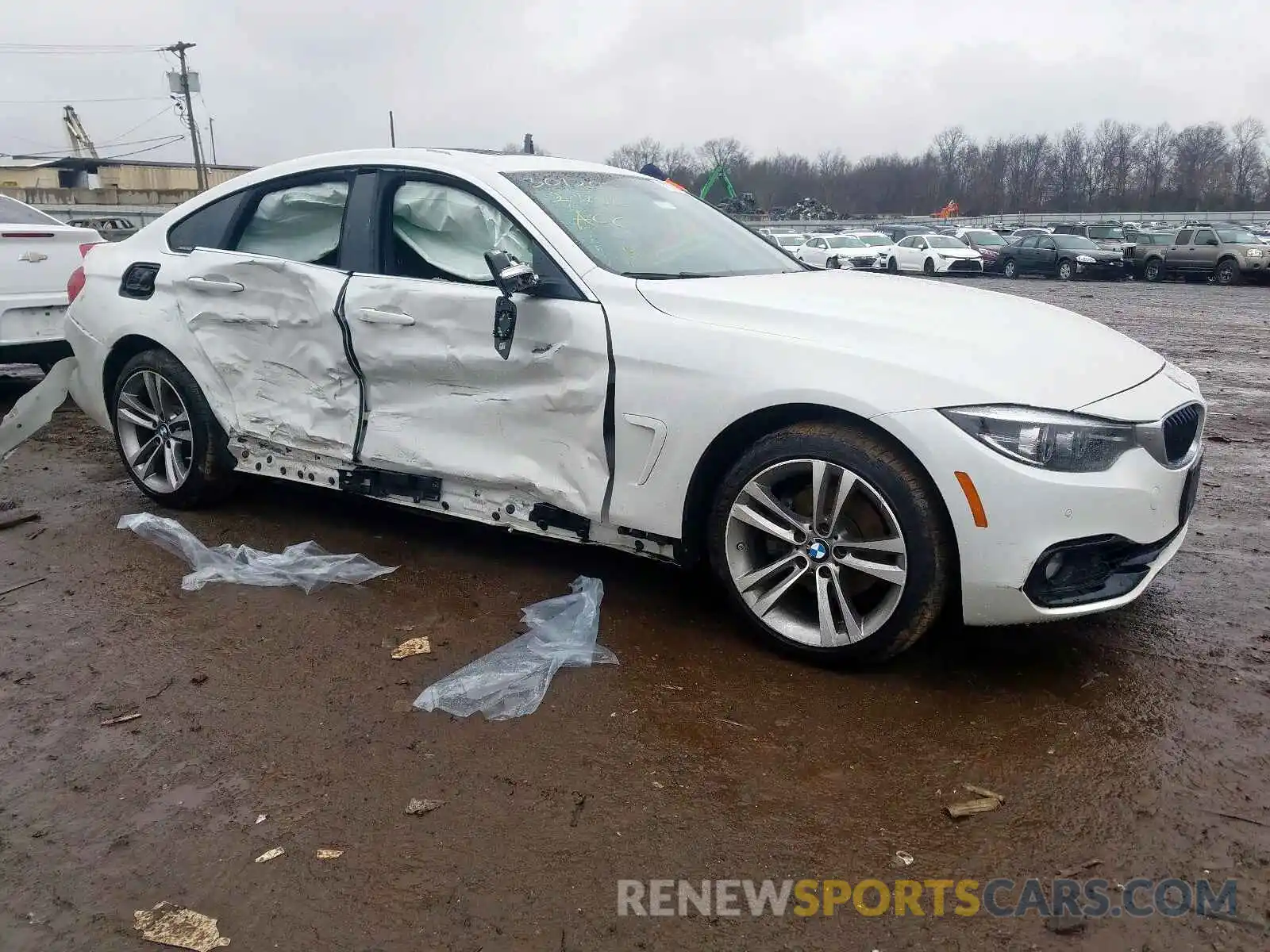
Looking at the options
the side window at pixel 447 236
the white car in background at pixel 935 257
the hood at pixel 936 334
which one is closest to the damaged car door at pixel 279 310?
the side window at pixel 447 236

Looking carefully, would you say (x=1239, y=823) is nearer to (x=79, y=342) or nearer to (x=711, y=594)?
(x=711, y=594)

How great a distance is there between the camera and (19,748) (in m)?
2.93

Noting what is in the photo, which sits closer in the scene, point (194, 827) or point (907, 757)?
point (194, 827)

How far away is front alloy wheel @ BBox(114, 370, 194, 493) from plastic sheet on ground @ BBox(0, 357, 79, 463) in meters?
0.65

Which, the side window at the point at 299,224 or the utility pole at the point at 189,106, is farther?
the utility pole at the point at 189,106

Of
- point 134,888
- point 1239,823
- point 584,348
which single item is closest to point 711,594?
point 584,348

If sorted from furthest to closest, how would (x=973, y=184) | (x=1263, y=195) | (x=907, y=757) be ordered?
(x=973, y=184)
(x=1263, y=195)
(x=907, y=757)

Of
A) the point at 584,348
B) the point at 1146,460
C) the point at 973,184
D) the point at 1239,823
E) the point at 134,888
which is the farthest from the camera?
the point at 973,184

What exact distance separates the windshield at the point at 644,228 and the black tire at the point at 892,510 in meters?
0.92

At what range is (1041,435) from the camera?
9.57ft

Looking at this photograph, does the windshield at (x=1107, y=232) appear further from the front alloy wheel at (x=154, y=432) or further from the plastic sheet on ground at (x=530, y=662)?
the plastic sheet on ground at (x=530, y=662)

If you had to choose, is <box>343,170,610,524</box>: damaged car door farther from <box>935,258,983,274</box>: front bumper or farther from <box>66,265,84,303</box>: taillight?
<box>935,258,983,274</box>: front bumper

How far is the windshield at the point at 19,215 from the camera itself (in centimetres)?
736

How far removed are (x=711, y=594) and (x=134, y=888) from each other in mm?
2269
